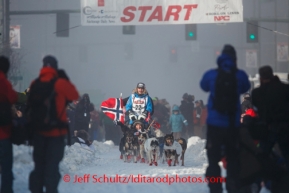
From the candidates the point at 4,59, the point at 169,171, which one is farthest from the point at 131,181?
the point at 4,59

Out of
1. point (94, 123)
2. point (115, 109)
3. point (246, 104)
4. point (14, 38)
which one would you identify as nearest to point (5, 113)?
point (246, 104)

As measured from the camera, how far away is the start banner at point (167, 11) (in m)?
23.4

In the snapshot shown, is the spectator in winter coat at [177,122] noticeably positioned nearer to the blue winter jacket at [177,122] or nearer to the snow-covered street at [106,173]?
the blue winter jacket at [177,122]

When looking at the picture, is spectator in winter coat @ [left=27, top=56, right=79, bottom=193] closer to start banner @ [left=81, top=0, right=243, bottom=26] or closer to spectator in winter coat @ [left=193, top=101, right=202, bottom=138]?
spectator in winter coat @ [left=193, top=101, right=202, bottom=138]

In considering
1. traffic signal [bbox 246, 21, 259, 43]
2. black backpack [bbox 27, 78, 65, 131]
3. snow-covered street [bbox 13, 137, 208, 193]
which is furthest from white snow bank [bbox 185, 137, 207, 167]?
traffic signal [bbox 246, 21, 259, 43]

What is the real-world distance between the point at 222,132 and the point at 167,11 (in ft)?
55.0

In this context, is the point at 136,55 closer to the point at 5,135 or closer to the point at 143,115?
the point at 143,115

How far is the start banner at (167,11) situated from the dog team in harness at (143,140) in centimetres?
943

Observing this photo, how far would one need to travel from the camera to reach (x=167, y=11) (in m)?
23.5

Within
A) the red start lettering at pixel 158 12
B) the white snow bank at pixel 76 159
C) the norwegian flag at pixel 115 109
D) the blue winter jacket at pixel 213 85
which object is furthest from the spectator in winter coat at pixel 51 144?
the red start lettering at pixel 158 12

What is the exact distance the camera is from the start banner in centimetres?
2338

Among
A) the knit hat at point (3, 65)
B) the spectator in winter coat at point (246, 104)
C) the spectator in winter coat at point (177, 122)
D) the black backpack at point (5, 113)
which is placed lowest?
the spectator in winter coat at point (177, 122)

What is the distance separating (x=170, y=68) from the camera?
87.5 meters
